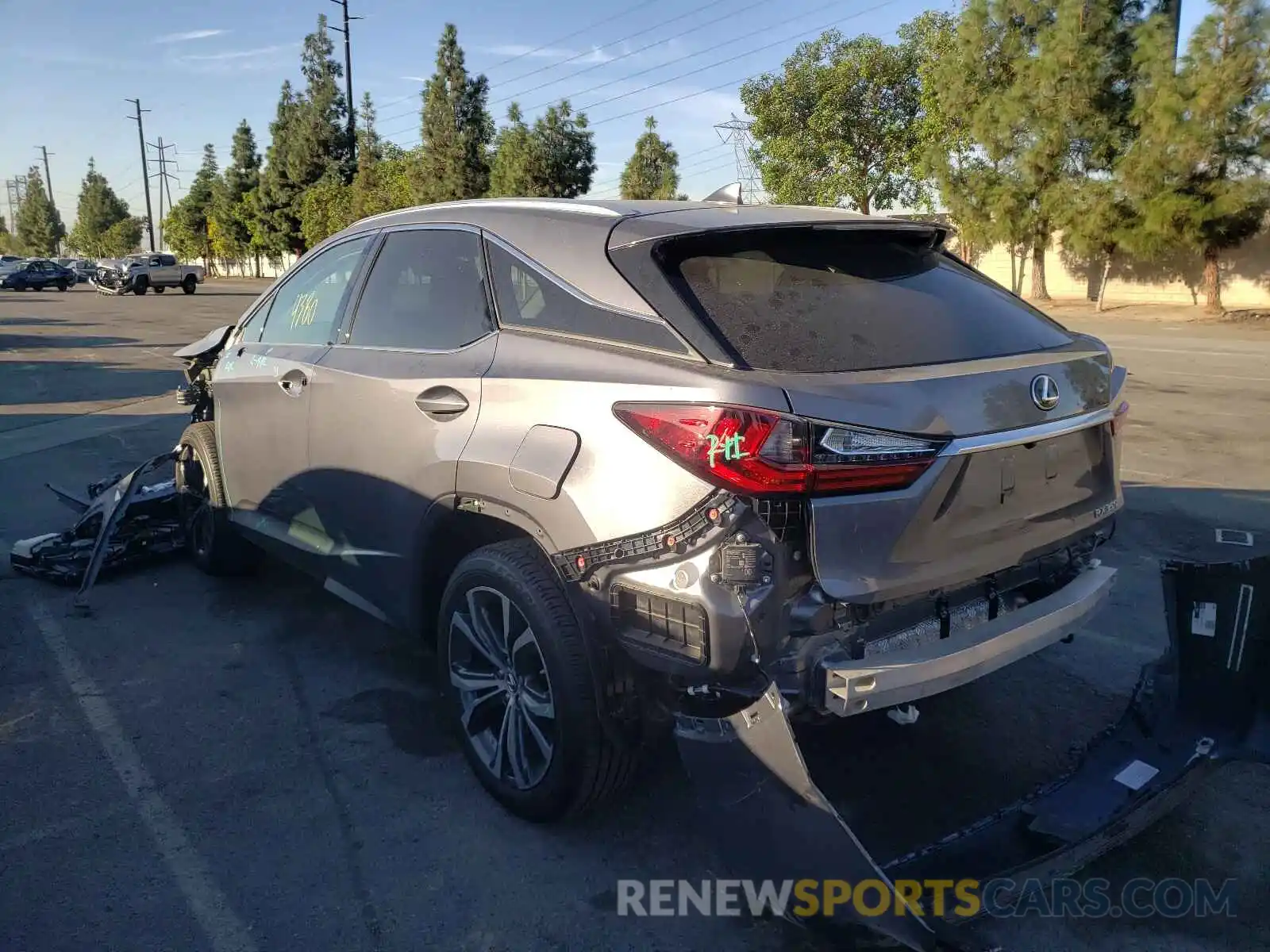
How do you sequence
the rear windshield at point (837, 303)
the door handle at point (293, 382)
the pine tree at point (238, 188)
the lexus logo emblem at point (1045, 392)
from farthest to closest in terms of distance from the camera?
the pine tree at point (238, 188), the door handle at point (293, 382), the lexus logo emblem at point (1045, 392), the rear windshield at point (837, 303)

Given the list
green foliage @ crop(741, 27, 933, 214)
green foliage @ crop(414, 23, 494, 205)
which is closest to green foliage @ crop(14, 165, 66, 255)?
green foliage @ crop(414, 23, 494, 205)

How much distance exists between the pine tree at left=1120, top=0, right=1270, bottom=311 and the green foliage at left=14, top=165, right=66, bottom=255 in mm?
123187

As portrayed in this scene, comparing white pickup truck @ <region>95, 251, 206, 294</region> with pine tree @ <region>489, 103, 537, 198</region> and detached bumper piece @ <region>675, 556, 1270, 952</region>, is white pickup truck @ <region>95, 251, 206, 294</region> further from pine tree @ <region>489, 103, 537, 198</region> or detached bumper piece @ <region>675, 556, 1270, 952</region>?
detached bumper piece @ <region>675, 556, 1270, 952</region>

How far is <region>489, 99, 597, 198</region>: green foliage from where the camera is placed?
4038 cm

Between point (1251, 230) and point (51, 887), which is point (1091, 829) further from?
point (1251, 230)

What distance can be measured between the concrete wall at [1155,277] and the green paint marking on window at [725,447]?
30.9 meters

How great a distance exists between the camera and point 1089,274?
32.2m

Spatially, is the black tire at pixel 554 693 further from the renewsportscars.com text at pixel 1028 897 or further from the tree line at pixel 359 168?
the tree line at pixel 359 168

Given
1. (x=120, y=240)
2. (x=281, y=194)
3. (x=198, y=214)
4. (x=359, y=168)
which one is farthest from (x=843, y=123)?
(x=120, y=240)

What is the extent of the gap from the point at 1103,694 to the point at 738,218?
2.49 metres

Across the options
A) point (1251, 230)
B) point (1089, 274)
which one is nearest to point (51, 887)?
point (1251, 230)

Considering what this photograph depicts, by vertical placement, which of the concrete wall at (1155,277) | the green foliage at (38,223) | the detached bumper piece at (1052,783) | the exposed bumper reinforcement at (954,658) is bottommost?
the detached bumper piece at (1052,783)

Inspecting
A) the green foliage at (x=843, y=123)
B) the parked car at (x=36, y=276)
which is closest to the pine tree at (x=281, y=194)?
the parked car at (x=36, y=276)

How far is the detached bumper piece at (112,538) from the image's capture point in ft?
17.8
